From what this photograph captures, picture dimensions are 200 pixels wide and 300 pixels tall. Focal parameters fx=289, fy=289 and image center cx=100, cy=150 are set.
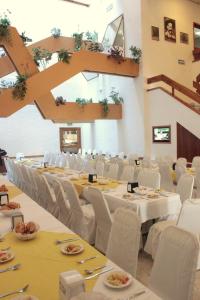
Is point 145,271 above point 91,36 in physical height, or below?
below

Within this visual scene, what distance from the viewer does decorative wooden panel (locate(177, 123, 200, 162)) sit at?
32.8 ft

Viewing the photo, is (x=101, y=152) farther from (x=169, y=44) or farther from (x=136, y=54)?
(x=169, y=44)

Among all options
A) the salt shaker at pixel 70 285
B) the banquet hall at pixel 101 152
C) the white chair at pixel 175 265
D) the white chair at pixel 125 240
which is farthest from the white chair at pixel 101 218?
the salt shaker at pixel 70 285

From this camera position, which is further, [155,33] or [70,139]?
[70,139]

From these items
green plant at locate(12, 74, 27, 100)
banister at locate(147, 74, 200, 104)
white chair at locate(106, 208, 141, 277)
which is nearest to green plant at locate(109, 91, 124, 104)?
banister at locate(147, 74, 200, 104)

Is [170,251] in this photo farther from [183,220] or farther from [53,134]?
[53,134]

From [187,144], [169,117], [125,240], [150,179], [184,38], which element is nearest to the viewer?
[125,240]

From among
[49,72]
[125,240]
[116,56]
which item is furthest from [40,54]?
[125,240]

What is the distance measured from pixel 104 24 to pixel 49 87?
6.08 metres

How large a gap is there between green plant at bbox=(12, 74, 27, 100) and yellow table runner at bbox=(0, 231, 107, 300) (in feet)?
26.0

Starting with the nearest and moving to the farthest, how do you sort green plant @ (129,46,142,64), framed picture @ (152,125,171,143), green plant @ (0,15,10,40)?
green plant @ (0,15,10,40)
framed picture @ (152,125,171,143)
green plant @ (129,46,142,64)

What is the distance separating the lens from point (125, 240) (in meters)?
2.38

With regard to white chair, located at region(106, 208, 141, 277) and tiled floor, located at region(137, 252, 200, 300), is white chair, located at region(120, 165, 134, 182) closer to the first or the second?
tiled floor, located at region(137, 252, 200, 300)

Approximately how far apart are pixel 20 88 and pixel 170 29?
755 cm
